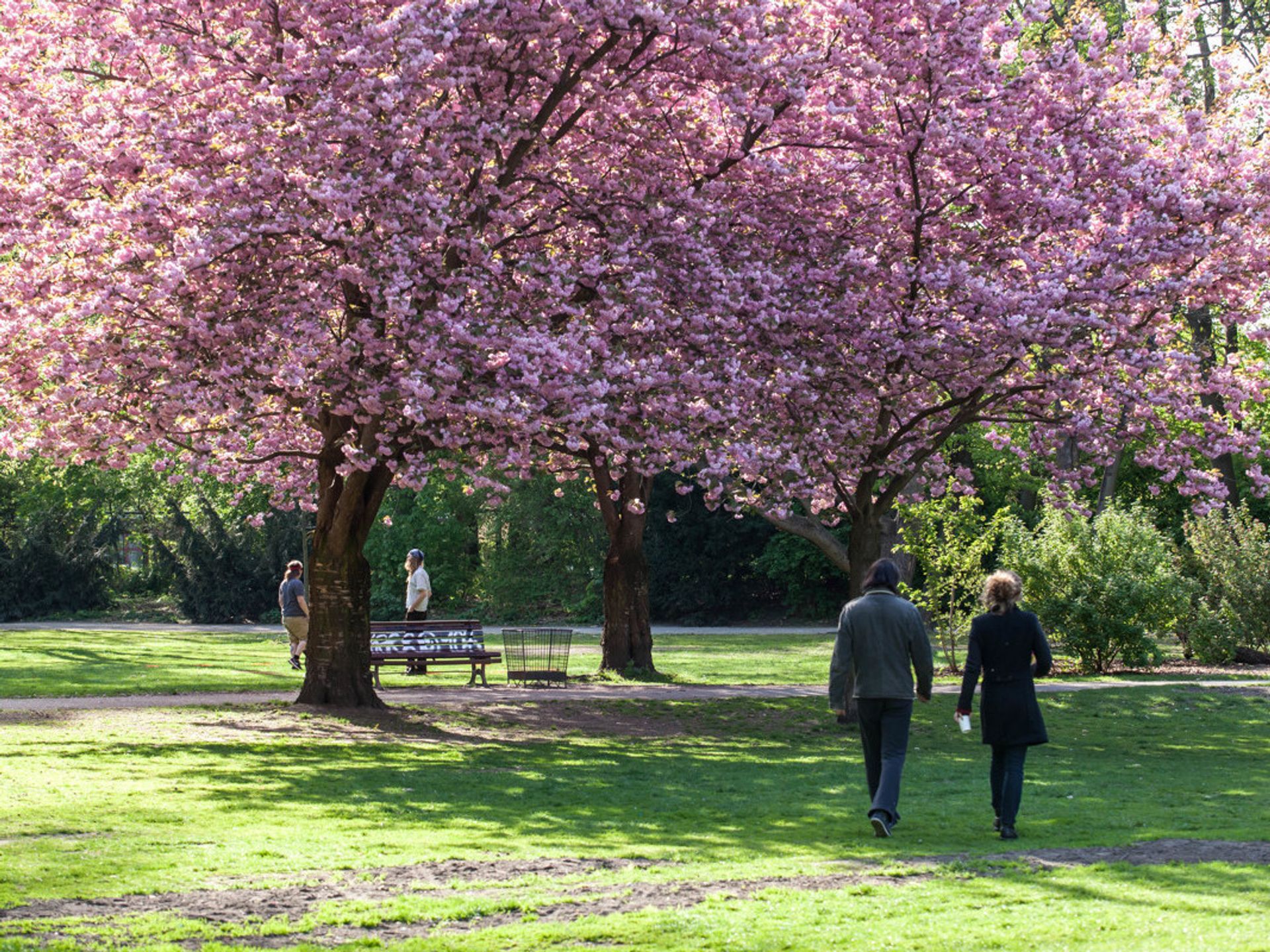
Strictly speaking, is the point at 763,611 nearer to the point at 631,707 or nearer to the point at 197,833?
the point at 631,707

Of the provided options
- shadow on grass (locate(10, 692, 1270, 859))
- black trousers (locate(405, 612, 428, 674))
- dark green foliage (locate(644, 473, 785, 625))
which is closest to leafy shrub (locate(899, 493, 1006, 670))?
shadow on grass (locate(10, 692, 1270, 859))

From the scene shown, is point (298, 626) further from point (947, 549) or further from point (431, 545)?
point (431, 545)

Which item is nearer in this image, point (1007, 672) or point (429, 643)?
point (1007, 672)

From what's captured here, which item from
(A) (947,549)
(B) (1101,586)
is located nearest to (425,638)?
(A) (947,549)

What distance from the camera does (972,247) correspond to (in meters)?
17.9

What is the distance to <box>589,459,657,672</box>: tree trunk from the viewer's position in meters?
24.3

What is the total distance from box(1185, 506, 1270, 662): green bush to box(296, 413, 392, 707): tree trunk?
54.4ft

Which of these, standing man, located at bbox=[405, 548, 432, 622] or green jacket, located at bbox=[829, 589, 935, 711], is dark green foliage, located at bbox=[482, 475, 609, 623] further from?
green jacket, located at bbox=[829, 589, 935, 711]

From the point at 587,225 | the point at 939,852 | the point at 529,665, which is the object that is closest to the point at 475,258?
the point at 587,225

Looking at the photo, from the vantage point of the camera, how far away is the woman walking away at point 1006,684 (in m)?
10.2

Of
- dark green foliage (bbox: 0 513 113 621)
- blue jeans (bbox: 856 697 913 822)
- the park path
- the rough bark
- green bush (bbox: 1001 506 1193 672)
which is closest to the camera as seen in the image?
blue jeans (bbox: 856 697 913 822)

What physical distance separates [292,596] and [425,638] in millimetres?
3525

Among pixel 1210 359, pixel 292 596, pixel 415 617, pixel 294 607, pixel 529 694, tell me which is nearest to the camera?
pixel 529 694

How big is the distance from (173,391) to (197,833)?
5460 millimetres
